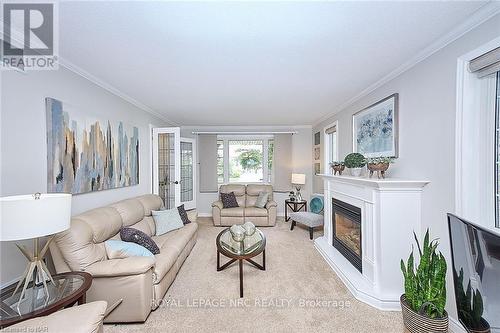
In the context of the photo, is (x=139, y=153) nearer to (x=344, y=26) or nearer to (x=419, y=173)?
(x=344, y=26)

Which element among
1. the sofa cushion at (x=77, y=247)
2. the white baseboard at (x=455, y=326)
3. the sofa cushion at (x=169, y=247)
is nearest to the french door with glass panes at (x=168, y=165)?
the sofa cushion at (x=169, y=247)

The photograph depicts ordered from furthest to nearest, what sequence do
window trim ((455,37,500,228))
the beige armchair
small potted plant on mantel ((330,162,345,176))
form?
the beige armchair, small potted plant on mantel ((330,162,345,176)), window trim ((455,37,500,228))

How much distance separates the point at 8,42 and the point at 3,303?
1861 millimetres

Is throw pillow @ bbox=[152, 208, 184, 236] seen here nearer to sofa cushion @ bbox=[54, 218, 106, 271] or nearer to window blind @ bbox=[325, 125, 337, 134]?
sofa cushion @ bbox=[54, 218, 106, 271]

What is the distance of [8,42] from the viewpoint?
5.51 feet

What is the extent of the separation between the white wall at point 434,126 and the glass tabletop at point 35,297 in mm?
2843

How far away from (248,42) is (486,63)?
1.66 meters

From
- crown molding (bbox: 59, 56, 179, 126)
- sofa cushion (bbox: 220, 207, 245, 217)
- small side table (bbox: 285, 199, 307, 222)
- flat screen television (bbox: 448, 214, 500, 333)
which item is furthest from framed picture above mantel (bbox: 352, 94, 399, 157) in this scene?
crown molding (bbox: 59, 56, 179, 126)

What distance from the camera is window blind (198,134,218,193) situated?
19.2 feet

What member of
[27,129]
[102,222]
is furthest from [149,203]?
[27,129]

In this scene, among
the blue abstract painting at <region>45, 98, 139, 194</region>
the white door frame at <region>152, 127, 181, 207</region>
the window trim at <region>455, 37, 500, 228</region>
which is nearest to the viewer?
the window trim at <region>455, 37, 500, 228</region>

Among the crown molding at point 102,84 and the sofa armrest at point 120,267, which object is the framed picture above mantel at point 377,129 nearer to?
the sofa armrest at point 120,267

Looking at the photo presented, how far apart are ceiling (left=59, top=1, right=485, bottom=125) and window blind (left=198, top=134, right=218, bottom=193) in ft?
9.03

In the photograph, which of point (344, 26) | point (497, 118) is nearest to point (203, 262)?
point (344, 26)
